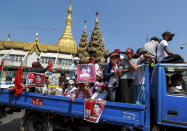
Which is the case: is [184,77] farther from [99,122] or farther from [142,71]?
[99,122]

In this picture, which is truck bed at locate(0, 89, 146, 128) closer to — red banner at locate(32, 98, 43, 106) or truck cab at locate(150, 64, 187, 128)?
red banner at locate(32, 98, 43, 106)

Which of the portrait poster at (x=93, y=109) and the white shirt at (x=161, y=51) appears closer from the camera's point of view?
the portrait poster at (x=93, y=109)

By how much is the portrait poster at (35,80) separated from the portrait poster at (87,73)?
1.35 meters

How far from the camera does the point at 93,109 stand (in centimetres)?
300

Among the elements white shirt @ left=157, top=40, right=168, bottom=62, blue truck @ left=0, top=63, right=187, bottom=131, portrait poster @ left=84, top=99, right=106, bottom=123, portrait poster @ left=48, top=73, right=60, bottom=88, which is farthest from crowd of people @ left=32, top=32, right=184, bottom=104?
portrait poster @ left=48, top=73, right=60, bottom=88

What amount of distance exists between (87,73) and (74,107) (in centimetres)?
81

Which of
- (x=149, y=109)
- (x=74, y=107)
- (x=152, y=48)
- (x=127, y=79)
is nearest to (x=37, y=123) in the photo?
(x=74, y=107)

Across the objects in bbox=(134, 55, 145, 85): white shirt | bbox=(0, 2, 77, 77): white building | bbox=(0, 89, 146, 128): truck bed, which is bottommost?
bbox=(0, 89, 146, 128): truck bed

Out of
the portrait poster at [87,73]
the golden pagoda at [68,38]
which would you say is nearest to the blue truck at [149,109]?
the portrait poster at [87,73]

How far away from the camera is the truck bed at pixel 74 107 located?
267cm

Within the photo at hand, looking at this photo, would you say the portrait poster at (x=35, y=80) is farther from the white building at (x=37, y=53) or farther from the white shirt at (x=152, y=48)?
the white building at (x=37, y=53)

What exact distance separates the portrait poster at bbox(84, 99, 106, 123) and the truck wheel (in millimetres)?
1238

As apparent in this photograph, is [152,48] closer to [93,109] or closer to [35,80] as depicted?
[93,109]

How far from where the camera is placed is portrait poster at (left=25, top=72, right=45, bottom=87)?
163 inches
